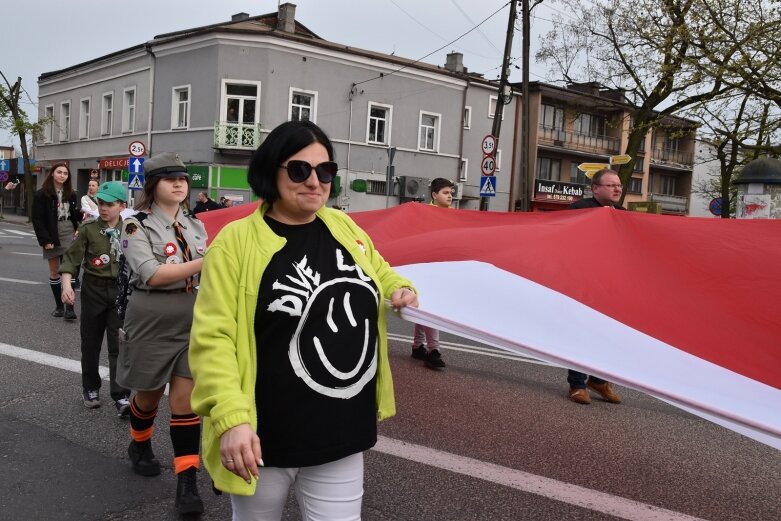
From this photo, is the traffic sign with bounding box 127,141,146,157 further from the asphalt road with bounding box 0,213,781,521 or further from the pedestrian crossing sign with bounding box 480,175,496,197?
the asphalt road with bounding box 0,213,781,521

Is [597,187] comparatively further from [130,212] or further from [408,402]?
[130,212]

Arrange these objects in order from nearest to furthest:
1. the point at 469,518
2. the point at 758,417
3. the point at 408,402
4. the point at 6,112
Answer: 1. the point at 758,417
2. the point at 469,518
3. the point at 408,402
4. the point at 6,112

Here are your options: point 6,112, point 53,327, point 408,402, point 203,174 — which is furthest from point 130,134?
point 408,402

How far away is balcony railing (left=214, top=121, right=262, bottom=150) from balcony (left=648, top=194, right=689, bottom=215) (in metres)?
36.6

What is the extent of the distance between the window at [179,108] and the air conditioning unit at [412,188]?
1015 centimetres

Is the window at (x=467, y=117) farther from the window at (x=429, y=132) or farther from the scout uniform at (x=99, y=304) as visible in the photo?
the scout uniform at (x=99, y=304)

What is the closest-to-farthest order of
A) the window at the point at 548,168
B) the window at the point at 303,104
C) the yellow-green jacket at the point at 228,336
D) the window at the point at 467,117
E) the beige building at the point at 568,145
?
the yellow-green jacket at the point at 228,336
the window at the point at 303,104
the window at the point at 467,117
the beige building at the point at 568,145
the window at the point at 548,168

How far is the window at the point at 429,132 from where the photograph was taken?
1318 inches

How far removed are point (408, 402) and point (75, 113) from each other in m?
37.3

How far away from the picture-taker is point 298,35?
29.0m

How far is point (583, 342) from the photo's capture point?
2783 millimetres

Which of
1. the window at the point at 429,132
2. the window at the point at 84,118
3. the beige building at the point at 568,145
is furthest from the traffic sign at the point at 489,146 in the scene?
the window at the point at 84,118

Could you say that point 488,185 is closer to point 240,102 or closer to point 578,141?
point 240,102

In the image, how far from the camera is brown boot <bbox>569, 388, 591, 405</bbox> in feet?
19.4
